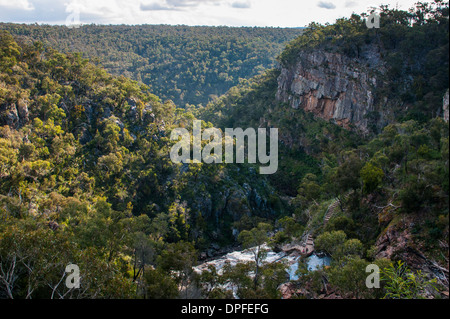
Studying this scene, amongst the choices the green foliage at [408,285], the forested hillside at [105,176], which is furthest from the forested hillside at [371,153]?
the forested hillside at [105,176]

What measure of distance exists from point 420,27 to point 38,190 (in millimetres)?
43972

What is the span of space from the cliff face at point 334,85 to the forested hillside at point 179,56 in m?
49.9

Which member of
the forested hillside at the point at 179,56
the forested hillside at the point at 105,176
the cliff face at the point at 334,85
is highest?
the forested hillside at the point at 179,56

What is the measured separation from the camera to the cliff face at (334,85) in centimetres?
4600

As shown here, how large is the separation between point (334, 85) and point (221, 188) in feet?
75.4

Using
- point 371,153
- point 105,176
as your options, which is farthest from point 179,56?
point 371,153

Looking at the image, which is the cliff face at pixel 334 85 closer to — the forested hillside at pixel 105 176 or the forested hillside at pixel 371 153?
the forested hillside at pixel 371 153

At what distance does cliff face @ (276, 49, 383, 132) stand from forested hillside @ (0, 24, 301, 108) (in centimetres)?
4989

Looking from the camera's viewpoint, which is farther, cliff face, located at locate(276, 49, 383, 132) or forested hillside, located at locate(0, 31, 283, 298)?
cliff face, located at locate(276, 49, 383, 132)

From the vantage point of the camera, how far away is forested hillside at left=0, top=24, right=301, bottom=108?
10188 cm

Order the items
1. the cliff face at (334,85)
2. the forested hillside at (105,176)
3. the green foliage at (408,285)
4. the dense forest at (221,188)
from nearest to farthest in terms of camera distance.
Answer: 1. the green foliage at (408,285)
2. the dense forest at (221,188)
3. the forested hillside at (105,176)
4. the cliff face at (334,85)

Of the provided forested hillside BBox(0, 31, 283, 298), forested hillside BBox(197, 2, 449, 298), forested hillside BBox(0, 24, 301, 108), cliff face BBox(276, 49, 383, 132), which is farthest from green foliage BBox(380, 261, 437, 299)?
forested hillside BBox(0, 24, 301, 108)

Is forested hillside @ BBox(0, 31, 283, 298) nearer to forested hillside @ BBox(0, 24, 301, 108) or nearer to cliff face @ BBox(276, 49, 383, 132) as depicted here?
cliff face @ BBox(276, 49, 383, 132)

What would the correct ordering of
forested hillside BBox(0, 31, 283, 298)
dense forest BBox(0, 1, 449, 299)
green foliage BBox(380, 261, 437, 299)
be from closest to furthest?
green foliage BBox(380, 261, 437, 299) < dense forest BBox(0, 1, 449, 299) < forested hillside BBox(0, 31, 283, 298)
